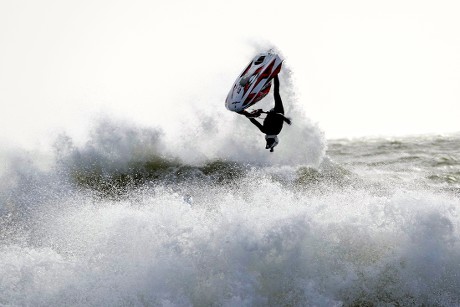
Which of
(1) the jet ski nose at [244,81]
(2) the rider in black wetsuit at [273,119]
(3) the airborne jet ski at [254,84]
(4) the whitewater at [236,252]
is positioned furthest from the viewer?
(1) the jet ski nose at [244,81]

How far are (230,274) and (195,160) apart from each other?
8.01 m

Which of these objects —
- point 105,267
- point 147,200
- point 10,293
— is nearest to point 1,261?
point 10,293

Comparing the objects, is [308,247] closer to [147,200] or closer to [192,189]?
[147,200]

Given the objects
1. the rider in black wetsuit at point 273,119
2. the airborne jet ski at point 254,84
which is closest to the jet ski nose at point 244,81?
the airborne jet ski at point 254,84

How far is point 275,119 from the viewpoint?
10133 millimetres

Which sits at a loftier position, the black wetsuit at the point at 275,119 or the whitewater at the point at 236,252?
the black wetsuit at the point at 275,119

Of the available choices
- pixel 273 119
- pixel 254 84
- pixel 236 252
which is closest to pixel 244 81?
pixel 254 84

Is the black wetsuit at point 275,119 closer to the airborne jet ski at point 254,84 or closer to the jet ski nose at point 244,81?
the airborne jet ski at point 254,84

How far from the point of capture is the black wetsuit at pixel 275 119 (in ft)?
32.9

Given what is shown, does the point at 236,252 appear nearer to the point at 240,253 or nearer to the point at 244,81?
the point at 240,253

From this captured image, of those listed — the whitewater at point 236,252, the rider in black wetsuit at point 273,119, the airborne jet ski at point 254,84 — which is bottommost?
the whitewater at point 236,252

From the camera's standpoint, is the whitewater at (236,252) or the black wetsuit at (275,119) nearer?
the whitewater at (236,252)

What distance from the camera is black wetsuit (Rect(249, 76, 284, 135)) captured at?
10031 mm

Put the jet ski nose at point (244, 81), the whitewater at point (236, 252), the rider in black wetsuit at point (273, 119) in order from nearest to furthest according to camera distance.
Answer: the whitewater at point (236, 252), the rider in black wetsuit at point (273, 119), the jet ski nose at point (244, 81)
